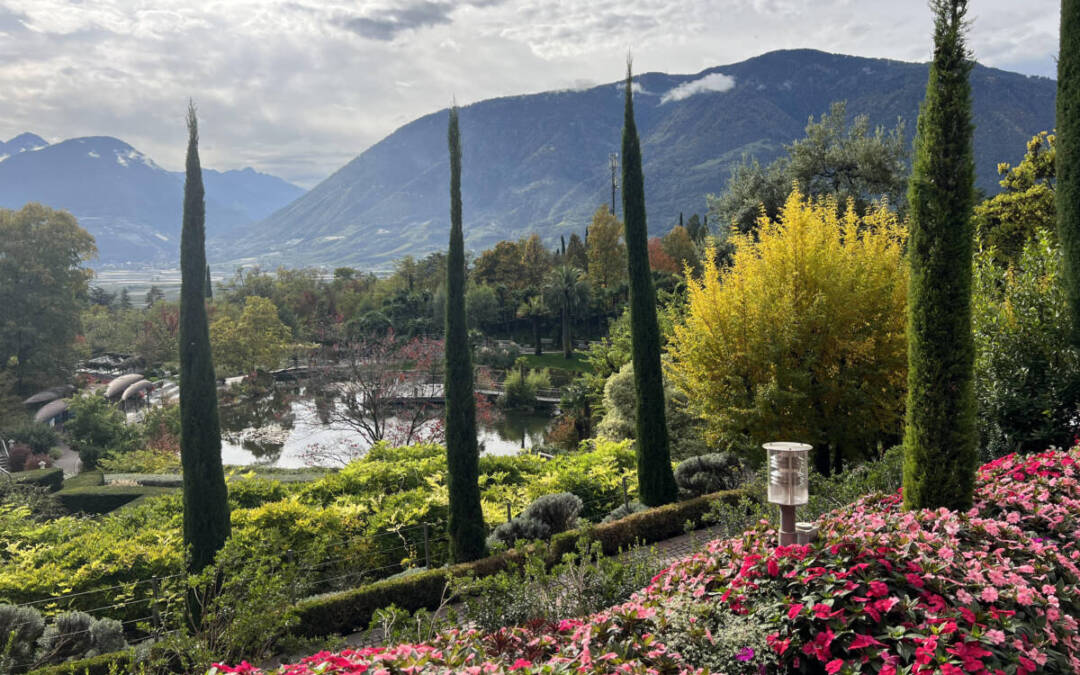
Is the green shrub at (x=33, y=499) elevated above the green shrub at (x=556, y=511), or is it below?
below

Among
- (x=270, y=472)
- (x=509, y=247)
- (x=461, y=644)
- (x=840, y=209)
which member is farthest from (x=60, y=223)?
(x=461, y=644)

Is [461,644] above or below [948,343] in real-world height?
below

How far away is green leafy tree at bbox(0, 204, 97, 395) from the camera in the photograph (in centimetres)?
2791

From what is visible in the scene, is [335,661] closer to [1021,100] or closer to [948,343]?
[948,343]

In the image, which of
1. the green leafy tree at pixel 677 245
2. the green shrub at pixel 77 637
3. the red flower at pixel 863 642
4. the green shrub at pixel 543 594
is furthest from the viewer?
the green leafy tree at pixel 677 245

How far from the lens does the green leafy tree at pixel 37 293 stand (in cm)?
2791

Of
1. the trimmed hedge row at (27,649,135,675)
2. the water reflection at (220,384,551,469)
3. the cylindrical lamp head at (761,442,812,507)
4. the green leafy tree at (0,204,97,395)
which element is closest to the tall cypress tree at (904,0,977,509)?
the cylindrical lamp head at (761,442,812,507)

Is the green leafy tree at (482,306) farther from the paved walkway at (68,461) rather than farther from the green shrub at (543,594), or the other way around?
the green shrub at (543,594)

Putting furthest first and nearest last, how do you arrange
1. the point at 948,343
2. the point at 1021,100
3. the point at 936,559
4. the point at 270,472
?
the point at 1021,100 → the point at 270,472 → the point at 948,343 → the point at 936,559

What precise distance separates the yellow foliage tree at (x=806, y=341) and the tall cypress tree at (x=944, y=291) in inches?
144

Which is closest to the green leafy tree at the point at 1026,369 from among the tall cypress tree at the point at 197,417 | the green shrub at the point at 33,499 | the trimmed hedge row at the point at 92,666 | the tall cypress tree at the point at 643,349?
the tall cypress tree at the point at 643,349

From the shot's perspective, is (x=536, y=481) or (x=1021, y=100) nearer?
(x=536, y=481)

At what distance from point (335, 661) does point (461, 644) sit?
0.66 meters

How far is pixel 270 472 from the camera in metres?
17.0
